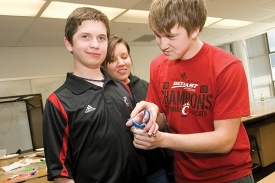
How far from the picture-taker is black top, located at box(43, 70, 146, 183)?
974 millimetres

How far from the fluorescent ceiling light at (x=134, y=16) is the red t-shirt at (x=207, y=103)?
11.4 feet

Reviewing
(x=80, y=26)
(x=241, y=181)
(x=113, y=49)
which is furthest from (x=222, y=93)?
(x=113, y=49)

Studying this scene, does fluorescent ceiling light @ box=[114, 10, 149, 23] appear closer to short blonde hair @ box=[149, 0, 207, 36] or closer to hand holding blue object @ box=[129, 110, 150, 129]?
short blonde hair @ box=[149, 0, 207, 36]

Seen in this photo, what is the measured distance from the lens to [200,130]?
39.8 inches

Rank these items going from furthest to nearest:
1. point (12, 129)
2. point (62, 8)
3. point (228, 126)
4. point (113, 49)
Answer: point (12, 129), point (62, 8), point (113, 49), point (228, 126)

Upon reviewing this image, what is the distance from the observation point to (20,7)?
11.7ft

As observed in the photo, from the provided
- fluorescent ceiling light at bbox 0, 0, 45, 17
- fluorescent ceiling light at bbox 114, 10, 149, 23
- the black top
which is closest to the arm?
the black top

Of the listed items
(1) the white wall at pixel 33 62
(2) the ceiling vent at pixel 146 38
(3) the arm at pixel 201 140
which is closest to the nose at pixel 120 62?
(3) the arm at pixel 201 140

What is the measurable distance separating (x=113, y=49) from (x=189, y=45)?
2.65ft

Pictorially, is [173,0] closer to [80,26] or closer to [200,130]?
[80,26]

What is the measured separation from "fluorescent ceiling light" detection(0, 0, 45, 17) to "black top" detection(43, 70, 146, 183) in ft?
9.54

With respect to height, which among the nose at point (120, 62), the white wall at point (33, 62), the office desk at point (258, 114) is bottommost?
the office desk at point (258, 114)

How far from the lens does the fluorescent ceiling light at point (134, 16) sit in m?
4.34

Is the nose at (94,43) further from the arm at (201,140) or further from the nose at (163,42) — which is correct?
the arm at (201,140)
